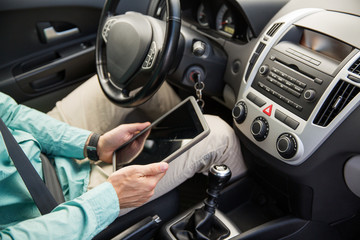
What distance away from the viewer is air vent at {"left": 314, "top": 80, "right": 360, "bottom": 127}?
2.37ft

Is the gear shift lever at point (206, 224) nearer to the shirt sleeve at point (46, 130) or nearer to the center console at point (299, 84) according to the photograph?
the center console at point (299, 84)

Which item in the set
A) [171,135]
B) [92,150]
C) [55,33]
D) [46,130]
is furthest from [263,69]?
[55,33]

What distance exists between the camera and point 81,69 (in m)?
1.49

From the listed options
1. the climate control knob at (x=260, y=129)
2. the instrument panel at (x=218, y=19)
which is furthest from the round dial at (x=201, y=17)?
the climate control knob at (x=260, y=129)

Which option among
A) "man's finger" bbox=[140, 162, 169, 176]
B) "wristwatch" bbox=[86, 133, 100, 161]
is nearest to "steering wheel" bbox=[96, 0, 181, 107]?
"wristwatch" bbox=[86, 133, 100, 161]

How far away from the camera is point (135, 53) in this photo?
3.24 feet

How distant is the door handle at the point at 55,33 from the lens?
146cm

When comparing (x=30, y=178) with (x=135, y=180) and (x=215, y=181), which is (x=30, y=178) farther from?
(x=215, y=181)

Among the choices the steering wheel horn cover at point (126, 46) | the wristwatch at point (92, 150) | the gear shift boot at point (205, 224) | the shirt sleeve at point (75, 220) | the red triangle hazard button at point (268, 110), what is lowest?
the gear shift boot at point (205, 224)

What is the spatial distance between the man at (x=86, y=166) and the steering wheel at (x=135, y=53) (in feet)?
0.31

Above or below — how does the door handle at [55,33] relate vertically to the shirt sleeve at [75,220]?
above

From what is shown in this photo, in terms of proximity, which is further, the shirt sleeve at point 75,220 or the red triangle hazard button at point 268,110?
the red triangle hazard button at point 268,110

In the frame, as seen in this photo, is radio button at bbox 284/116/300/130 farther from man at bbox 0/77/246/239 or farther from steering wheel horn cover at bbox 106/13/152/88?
steering wheel horn cover at bbox 106/13/152/88

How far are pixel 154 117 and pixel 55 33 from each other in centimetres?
58
